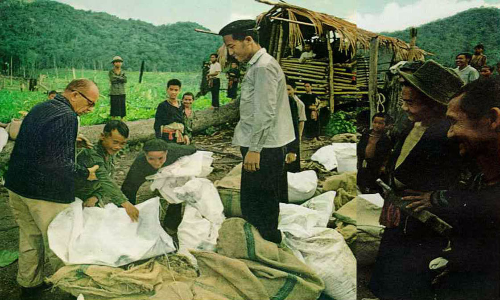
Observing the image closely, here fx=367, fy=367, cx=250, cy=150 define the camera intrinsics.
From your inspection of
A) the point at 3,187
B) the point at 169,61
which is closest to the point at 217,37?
the point at 169,61

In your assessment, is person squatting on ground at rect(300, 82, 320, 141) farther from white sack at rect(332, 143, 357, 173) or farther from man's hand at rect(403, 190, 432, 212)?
man's hand at rect(403, 190, 432, 212)

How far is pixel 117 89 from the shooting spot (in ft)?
9.69

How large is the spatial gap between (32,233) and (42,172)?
47 centimetres

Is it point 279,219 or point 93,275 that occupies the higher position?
point 279,219

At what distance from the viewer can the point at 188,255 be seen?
2922 millimetres

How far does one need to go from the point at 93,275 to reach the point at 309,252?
5.32ft

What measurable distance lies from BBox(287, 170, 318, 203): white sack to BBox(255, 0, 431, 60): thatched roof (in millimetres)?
1150

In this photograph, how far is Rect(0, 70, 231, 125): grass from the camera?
9.23 ft

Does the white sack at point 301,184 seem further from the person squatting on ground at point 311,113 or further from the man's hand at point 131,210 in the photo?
the man's hand at point 131,210

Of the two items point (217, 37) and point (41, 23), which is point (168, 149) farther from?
point (41, 23)

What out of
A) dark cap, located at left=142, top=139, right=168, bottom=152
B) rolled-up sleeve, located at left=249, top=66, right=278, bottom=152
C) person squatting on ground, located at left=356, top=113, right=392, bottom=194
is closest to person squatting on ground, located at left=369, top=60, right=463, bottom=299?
person squatting on ground, located at left=356, top=113, right=392, bottom=194

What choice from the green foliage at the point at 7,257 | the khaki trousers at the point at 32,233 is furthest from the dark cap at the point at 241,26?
the green foliage at the point at 7,257

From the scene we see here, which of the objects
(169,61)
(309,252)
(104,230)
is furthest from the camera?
(169,61)

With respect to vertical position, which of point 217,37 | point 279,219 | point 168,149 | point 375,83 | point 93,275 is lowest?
point 93,275
